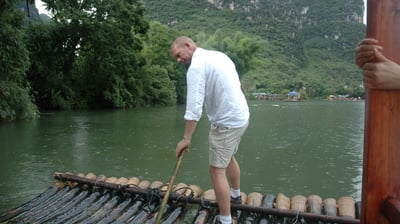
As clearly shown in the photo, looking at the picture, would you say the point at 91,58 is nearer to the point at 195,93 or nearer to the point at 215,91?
the point at 215,91

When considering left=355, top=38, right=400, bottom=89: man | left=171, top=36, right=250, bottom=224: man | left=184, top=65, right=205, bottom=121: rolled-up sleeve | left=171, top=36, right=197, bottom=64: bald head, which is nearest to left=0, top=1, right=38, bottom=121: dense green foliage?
left=171, top=36, right=197, bottom=64: bald head

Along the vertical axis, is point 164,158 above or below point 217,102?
below

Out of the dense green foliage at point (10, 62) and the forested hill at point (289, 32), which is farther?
the forested hill at point (289, 32)

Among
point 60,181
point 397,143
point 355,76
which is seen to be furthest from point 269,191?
point 355,76

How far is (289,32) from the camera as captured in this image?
4048 inches

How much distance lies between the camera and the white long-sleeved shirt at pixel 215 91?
10.6 ft

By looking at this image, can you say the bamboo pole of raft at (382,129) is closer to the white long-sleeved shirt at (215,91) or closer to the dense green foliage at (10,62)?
the white long-sleeved shirt at (215,91)

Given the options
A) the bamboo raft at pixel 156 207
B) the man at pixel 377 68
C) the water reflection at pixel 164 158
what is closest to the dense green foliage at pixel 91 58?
the water reflection at pixel 164 158

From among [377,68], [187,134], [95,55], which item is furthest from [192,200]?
[95,55]

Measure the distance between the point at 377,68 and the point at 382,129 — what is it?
0.21m

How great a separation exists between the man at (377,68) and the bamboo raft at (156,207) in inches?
91.9

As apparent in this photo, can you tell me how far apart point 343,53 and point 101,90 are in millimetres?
85694

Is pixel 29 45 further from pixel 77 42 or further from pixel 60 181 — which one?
pixel 60 181

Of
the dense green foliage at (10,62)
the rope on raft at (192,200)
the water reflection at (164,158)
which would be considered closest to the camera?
the rope on raft at (192,200)
